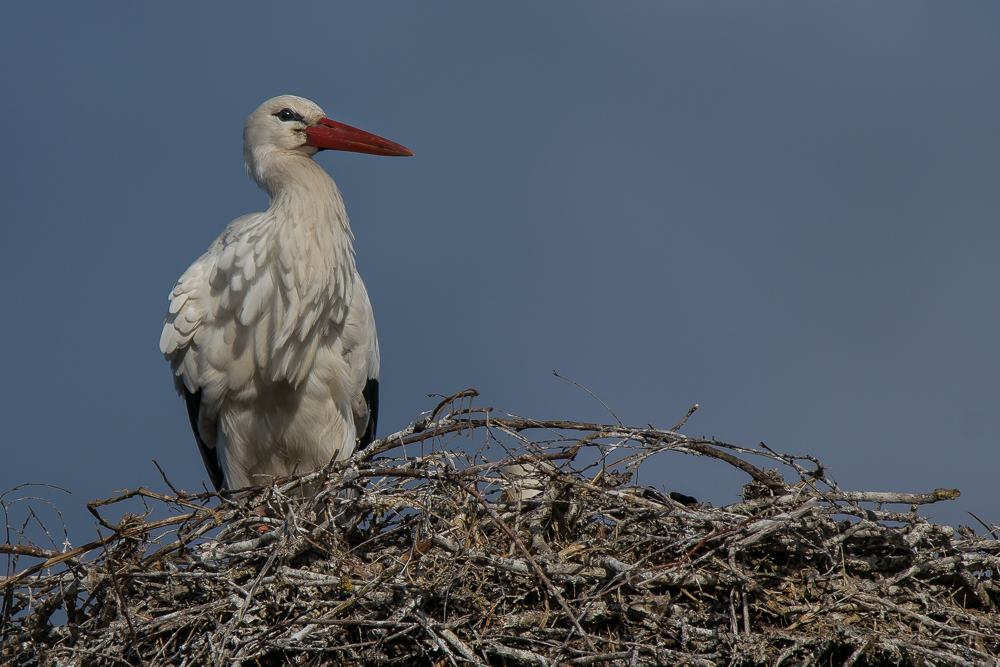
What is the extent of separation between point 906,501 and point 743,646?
20.0 inches

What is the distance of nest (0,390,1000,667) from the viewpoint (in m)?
2.05

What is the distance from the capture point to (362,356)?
351 centimetres

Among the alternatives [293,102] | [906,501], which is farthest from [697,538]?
[293,102]

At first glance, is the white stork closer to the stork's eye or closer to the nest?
the stork's eye

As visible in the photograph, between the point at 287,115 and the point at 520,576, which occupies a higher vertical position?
the point at 287,115

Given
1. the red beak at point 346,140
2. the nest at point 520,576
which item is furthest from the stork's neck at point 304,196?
the nest at point 520,576

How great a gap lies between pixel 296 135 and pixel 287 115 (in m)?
0.09

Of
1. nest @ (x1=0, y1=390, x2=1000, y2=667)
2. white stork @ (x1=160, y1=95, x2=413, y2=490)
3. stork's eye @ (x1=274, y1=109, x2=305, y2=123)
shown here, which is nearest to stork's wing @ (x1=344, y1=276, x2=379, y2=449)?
white stork @ (x1=160, y1=95, x2=413, y2=490)

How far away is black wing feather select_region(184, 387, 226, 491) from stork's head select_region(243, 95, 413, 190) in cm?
84

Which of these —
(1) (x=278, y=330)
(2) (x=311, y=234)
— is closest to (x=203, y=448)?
(1) (x=278, y=330)

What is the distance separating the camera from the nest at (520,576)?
2053 millimetres

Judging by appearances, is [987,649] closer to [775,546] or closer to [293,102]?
[775,546]

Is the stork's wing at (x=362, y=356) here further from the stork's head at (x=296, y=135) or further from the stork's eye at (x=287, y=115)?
the stork's eye at (x=287, y=115)

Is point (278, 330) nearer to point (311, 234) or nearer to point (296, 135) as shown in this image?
point (311, 234)
